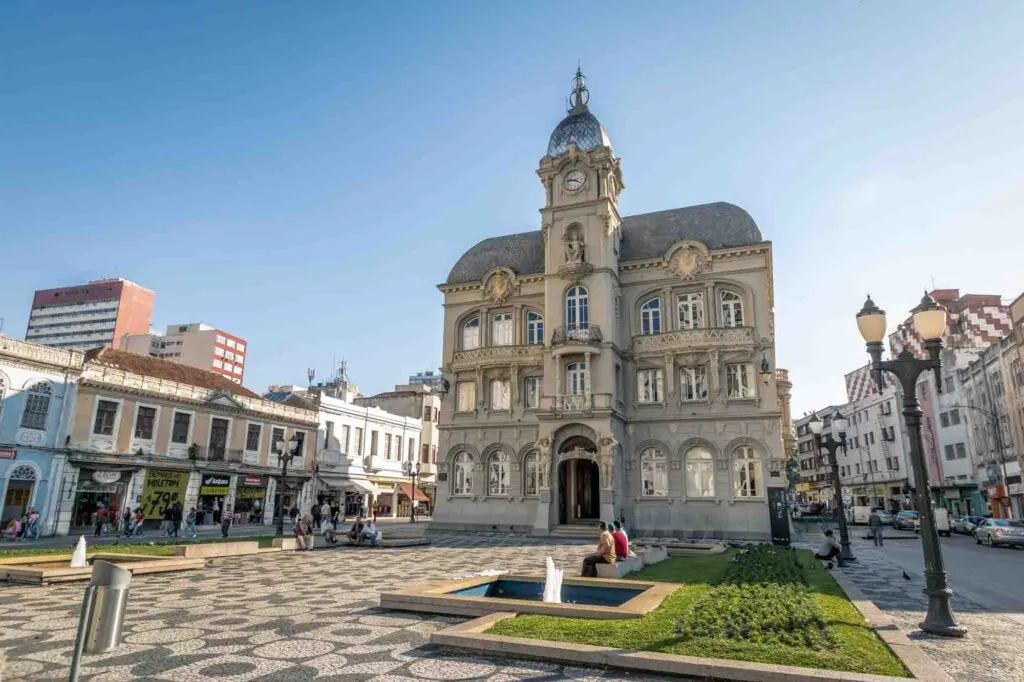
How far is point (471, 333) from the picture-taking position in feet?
126

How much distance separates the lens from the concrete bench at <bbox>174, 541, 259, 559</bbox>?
679 inches

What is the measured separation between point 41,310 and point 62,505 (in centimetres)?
12319

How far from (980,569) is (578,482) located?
19738 millimetres

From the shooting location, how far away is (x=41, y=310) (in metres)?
127

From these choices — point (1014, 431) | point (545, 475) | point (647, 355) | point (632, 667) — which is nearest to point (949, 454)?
point (1014, 431)

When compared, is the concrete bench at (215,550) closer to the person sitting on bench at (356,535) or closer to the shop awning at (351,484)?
the person sitting on bench at (356,535)

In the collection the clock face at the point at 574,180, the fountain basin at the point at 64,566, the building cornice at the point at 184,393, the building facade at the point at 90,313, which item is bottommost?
the fountain basin at the point at 64,566

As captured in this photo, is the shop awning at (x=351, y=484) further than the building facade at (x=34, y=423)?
Yes

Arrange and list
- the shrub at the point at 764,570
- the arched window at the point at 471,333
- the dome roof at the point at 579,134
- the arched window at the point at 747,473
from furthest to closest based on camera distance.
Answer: the arched window at the point at 471,333 → the dome roof at the point at 579,134 → the arched window at the point at 747,473 → the shrub at the point at 764,570

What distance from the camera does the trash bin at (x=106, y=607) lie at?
4121 millimetres

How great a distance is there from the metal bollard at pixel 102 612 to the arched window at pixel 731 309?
105ft

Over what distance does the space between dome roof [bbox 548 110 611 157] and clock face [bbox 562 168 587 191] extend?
1.54 meters

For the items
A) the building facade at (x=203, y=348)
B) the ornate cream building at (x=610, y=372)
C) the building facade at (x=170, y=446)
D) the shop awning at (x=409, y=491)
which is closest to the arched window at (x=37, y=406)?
the building facade at (x=170, y=446)

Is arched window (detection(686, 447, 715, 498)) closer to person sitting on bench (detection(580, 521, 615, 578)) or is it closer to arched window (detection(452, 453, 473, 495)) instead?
arched window (detection(452, 453, 473, 495))
